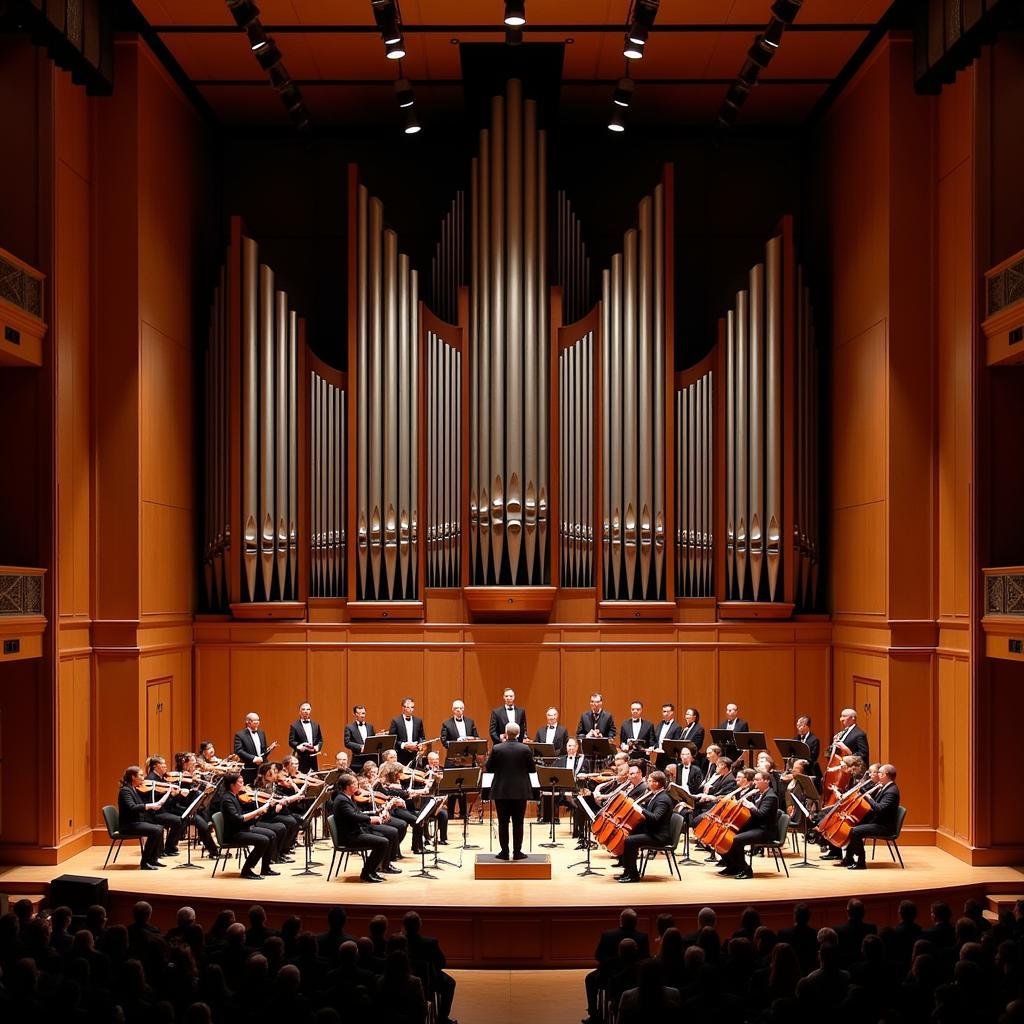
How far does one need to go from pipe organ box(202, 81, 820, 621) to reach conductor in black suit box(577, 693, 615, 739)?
1290 millimetres

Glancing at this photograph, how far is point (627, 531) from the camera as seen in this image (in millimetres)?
15102

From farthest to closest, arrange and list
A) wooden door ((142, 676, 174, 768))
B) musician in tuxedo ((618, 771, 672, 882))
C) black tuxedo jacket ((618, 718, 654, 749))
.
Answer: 1. black tuxedo jacket ((618, 718, 654, 749))
2. wooden door ((142, 676, 174, 768))
3. musician in tuxedo ((618, 771, 672, 882))

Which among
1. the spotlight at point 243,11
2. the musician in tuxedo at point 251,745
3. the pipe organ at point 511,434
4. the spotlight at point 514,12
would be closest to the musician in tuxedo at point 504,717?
the pipe organ at point 511,434

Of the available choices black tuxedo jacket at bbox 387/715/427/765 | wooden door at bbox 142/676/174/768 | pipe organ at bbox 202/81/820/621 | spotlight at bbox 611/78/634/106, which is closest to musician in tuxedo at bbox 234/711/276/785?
wooden door at bbox 142/676/174/768

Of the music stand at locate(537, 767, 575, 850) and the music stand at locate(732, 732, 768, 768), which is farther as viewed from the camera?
the music stand at locate(732, 732, 768, 768)

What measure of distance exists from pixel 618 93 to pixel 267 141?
517 centimetres

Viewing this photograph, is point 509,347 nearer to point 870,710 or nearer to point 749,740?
point 749,740

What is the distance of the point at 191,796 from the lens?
41.8ft

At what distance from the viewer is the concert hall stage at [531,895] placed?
34.1 ft

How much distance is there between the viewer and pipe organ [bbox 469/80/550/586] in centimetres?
1495

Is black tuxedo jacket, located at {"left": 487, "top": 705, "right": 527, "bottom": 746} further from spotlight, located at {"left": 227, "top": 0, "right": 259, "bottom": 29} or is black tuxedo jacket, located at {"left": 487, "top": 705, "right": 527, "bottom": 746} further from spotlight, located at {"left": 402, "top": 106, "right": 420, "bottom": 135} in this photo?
spotlight, located at {"left": 227, "top": 0, "right": 259, "bottom": 29}

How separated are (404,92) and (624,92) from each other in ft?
7.69

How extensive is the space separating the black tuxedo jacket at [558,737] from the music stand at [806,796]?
2572 mm

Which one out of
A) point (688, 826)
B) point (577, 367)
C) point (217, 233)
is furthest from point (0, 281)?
point (688, 826)
